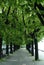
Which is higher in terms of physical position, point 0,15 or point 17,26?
point 0,15

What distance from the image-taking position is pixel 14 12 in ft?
61.4

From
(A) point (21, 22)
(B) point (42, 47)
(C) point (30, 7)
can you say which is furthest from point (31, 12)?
(B) point (42, 47)

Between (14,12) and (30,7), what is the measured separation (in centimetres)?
749

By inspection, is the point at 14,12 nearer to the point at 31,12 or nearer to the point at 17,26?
the point at 17,26

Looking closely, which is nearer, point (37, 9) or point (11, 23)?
point (37, 9)

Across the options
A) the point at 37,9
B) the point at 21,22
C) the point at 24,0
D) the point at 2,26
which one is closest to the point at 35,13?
the point at 37,9

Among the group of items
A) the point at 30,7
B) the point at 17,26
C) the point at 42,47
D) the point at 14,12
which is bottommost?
the point at 42,47

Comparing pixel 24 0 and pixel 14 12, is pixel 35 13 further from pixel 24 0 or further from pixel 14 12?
pixel 14 12

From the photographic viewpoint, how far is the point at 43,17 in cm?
1202

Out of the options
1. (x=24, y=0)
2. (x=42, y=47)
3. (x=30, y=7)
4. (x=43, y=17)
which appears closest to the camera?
(x=24, y=0)

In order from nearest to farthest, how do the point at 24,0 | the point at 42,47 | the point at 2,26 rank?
1. the point at 24,0
2. the point at 2,26
3. the point at 42,47

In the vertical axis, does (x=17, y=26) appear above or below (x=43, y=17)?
below

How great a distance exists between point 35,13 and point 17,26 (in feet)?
26.2

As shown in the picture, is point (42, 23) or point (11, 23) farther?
point (11, 23)
